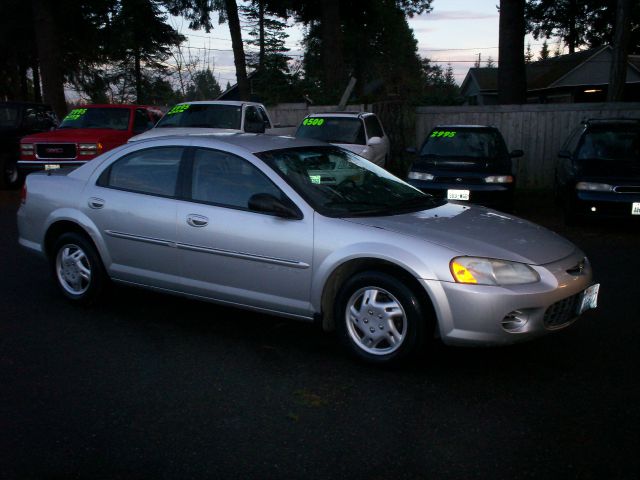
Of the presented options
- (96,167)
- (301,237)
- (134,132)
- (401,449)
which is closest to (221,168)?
(301,237)

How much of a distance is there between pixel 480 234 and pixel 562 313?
75 centimetres

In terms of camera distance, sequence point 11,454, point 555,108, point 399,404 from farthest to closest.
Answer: point 555,108
point 399,404
point 11,454

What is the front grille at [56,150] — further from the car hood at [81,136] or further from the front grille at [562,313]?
the front grille at [562,313]

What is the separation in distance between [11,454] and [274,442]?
1334 mm

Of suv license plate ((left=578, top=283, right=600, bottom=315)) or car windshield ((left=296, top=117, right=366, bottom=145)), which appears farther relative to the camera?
car windshield ((left=296, top=117, right=366, bottom=145))

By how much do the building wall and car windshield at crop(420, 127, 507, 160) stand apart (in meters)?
3.59

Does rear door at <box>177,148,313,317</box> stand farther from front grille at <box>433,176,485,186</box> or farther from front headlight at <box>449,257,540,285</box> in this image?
front grille at <box>433,176,485,186</box>

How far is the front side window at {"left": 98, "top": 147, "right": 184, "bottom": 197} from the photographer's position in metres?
5.52

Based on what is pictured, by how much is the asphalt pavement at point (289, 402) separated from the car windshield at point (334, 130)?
7.66 m

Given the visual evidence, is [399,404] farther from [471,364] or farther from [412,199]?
[412,199]

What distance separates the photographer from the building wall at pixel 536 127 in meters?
15.2

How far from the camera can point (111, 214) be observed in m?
5.69

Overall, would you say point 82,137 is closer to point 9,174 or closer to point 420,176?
point 9,174

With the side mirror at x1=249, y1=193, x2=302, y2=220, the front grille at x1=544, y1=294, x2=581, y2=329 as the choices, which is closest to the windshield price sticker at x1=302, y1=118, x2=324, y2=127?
the side mirror at x1=249, y1=193, x2=302, y2=220
